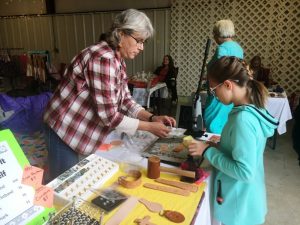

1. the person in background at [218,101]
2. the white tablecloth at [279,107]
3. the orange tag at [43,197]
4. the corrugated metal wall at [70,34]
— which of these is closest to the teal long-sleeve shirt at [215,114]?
the person in background at [218,101]

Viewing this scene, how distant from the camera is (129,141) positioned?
4.17ft

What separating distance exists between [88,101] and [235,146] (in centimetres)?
60

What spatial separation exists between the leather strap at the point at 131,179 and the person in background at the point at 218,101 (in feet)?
3.22

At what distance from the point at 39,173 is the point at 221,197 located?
657 mm

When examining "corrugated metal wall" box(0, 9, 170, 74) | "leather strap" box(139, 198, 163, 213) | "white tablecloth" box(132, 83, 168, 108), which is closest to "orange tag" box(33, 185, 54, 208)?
"leather strap" box(139, 198, 163, 213)

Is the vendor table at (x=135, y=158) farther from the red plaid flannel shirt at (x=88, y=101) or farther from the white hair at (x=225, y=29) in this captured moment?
the white hair at (x=225, y=29)

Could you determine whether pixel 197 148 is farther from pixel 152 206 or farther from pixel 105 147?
pixel 105 147

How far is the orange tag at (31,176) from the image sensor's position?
0.61 m

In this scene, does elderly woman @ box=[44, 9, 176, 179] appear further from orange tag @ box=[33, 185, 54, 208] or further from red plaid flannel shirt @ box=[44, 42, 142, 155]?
orange tag @ box=[33, 185, 54, 208]

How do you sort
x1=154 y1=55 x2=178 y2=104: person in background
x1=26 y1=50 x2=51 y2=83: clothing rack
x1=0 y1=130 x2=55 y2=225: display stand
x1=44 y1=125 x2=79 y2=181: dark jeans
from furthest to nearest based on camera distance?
x1=26 y1=50 x2=51 y2=83: clothing rack
x1=154 y1=55 x2=178 y2=104: person in background
x1=44 y1=125 x2=79 y2=181: dark jeans
x1=0 y1=130 x2=55 y2=225: display stand

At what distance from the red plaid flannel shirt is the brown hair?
39 cm

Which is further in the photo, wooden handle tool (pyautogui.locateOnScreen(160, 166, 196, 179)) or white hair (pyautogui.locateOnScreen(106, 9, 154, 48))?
white hair (pyautogui.locateOnScreen(106, 9, 154, 48))

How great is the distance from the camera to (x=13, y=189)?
1.89 feet

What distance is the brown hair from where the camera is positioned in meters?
0.94
